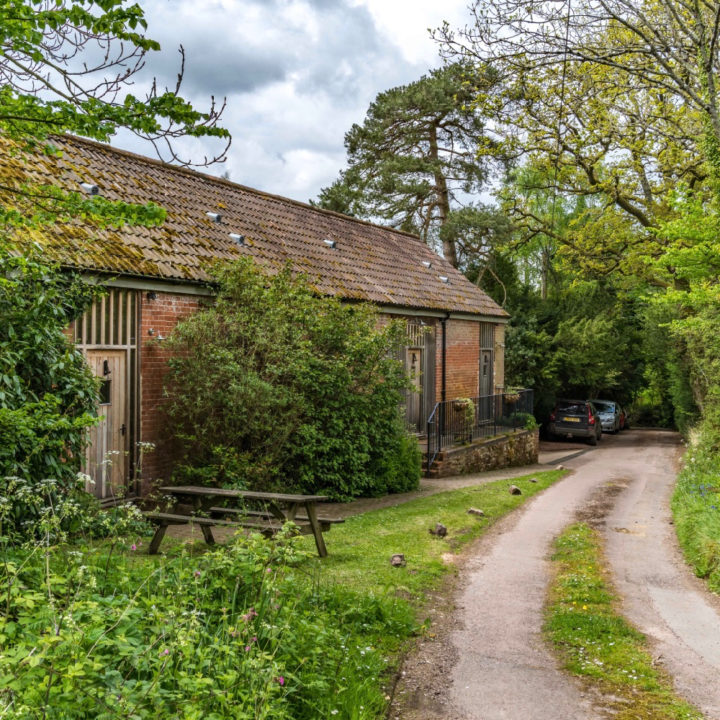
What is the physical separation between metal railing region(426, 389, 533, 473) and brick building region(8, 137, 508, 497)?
0.89 m

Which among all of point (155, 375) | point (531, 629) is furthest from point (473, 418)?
point (531, 629)

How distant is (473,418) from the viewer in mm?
19641

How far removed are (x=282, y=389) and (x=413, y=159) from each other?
22.2 meters

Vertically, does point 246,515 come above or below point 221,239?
below

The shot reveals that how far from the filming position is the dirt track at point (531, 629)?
484cm

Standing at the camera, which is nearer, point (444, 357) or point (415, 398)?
point (415, 398)

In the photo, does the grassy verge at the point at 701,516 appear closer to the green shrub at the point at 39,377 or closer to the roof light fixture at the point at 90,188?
the green shrub at the point at 39,377

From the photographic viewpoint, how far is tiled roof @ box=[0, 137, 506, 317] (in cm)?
1096

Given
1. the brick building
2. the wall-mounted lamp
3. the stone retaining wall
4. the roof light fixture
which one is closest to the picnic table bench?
the brick building

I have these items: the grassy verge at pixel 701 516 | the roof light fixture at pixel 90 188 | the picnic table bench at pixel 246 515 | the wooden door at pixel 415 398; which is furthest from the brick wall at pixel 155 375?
the wooden door at pixel 415 398

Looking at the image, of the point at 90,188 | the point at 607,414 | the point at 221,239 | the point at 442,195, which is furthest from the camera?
the point at 607,414

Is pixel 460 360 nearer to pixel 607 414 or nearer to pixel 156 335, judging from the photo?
pixel 156 335

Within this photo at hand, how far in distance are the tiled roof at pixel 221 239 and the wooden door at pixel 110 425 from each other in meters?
1.39

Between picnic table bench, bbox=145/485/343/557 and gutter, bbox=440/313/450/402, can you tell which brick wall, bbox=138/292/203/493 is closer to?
picnic table bench, bbox=145/485/343/557
